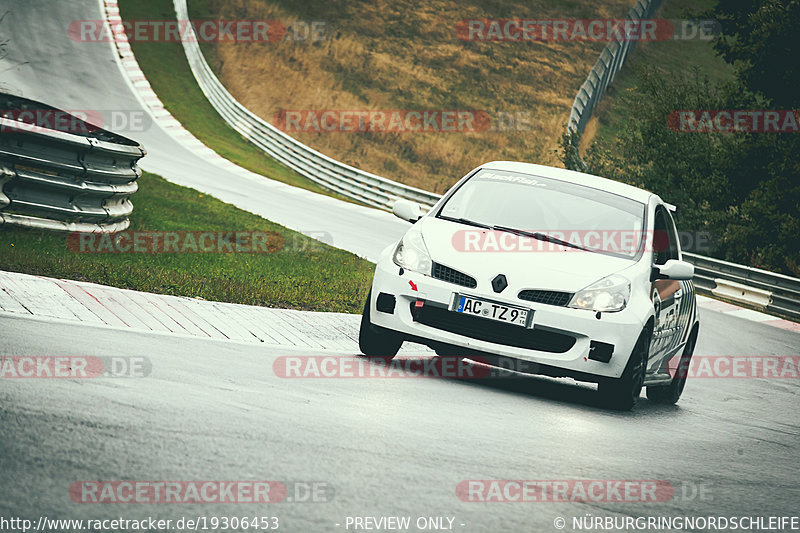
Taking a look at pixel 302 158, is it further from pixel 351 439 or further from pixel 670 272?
pixel 351 439

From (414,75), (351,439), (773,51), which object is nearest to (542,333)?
(351,439)

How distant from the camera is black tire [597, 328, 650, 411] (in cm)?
750

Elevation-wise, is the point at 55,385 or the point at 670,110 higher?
the point at 670,110

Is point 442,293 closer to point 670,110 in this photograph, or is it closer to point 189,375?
point 189,375

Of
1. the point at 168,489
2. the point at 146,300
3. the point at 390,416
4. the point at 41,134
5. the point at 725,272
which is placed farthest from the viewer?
the point at 725,272

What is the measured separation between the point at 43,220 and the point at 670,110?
1940cm

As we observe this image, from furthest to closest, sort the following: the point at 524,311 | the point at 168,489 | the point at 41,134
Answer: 1. the point at 41,134
2. the point at 524,311
3. the point at 168,489

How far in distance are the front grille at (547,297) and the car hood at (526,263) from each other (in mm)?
39

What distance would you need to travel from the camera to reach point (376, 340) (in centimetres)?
814

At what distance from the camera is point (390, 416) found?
242 inches

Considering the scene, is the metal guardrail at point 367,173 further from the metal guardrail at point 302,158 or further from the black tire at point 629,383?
the black tire at point 629,383

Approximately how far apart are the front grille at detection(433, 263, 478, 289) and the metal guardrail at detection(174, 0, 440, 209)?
18.7m

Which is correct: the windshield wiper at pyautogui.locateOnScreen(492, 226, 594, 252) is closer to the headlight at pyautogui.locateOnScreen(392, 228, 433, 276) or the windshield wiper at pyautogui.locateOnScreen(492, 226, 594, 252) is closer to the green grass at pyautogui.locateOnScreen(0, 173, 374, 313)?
the headlight at pyautogui.locateOnScreen(392, 228, 433, 276)

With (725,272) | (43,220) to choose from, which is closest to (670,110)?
(725,272)
